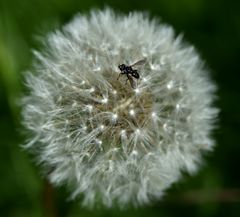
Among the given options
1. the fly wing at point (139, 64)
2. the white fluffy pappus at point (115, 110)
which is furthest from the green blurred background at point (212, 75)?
the fly wing at point (139, 64)

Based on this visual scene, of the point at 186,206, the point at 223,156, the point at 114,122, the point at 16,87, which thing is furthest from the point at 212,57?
the point at 114,122

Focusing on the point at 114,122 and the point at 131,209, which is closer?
the point at 114,122

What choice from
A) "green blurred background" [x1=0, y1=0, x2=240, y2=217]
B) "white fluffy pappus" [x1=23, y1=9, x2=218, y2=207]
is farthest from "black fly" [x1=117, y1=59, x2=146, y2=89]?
"green blurred background" [x1=0, y1=0, x2=240, y2=217]

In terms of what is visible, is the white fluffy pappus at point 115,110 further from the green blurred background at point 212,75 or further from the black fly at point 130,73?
the green blurred background at point 212,75

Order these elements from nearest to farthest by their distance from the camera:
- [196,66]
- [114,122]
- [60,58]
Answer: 1. [114,122]
2. [60,58]
3. [196,66]

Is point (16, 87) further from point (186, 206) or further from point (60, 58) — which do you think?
point (186, 206)

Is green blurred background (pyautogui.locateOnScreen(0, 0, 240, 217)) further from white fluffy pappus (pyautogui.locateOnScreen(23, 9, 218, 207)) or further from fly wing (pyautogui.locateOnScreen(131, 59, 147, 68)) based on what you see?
fly wing (pyautogui.locateOnScreen(131, 59, 147, 68))

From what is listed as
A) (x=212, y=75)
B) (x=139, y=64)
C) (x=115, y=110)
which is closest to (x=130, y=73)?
(x=139, y=64)
